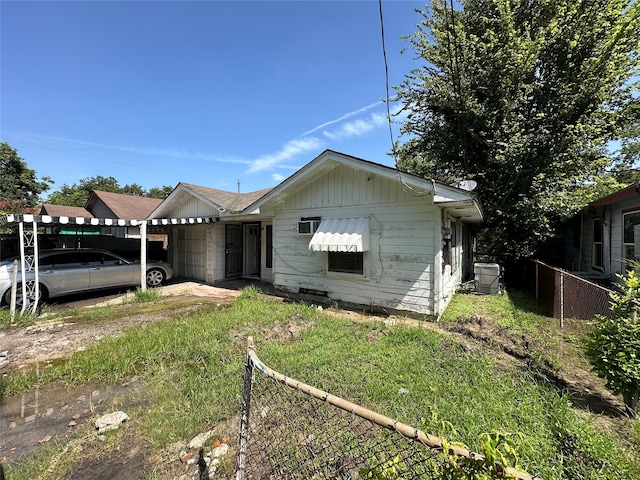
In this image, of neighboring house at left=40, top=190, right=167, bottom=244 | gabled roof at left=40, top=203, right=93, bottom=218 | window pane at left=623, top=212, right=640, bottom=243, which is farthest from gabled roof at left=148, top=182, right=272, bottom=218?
window pane at left=623, top=212, right=640, bottom=243

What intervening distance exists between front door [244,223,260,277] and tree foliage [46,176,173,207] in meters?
25.5

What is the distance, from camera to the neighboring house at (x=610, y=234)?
6826mm

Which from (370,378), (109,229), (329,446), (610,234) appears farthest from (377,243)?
(109,229)

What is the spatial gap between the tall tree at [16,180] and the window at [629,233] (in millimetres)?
35645

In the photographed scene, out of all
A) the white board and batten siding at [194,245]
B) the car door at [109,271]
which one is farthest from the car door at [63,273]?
the white board and batten siding at [194,245]

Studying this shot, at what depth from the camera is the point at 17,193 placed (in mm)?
24328

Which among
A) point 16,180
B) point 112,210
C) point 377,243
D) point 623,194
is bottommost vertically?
point 377,243

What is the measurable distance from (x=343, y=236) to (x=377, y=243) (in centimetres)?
84

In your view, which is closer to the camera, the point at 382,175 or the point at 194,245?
the point at 382,175

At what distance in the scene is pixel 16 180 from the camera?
24.4 meters

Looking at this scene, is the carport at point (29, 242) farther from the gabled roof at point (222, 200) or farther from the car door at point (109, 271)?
the gabled roof at point (222, 200)

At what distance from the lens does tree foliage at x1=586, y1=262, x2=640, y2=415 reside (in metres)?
2.61

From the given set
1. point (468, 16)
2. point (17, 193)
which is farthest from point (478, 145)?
point (17, 193)

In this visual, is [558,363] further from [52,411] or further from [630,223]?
[52,411]
